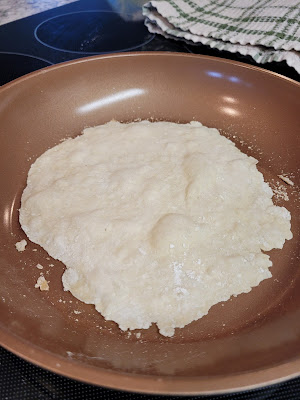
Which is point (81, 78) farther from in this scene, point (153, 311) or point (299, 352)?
point (299, 352)

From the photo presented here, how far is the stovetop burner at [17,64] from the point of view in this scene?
4.02 ft

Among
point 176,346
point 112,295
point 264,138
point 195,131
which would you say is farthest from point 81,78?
point 176,346

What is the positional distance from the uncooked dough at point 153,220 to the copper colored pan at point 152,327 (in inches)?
1.2

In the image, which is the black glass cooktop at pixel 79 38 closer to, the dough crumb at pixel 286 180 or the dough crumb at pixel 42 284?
the dough crumb at pixel 286 180

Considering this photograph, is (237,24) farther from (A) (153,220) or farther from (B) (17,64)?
(A) (153,220)

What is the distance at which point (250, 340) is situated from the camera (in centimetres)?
60

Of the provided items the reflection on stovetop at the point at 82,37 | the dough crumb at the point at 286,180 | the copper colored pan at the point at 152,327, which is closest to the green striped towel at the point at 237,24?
the reflection on stovetop at the point at 82,37

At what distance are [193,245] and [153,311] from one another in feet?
0.50

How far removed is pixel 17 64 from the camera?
1.27m

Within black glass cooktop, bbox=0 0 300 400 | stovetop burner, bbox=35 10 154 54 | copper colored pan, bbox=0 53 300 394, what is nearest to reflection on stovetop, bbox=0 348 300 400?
copper colored pan, bbox=0 53 300 394

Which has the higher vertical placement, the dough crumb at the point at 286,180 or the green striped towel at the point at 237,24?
the green striped towel at the point at 237,24

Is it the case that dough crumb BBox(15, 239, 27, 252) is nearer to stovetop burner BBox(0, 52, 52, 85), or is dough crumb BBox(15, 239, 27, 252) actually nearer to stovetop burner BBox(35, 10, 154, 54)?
stovetop burner BBox(0, 52, 52, 85)

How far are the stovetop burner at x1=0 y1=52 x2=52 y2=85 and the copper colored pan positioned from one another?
0.76 feet

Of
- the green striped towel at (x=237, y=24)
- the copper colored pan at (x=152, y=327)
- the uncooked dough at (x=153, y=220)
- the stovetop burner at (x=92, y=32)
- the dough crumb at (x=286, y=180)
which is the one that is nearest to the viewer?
the copper colored pan at (x=152, y=327)
